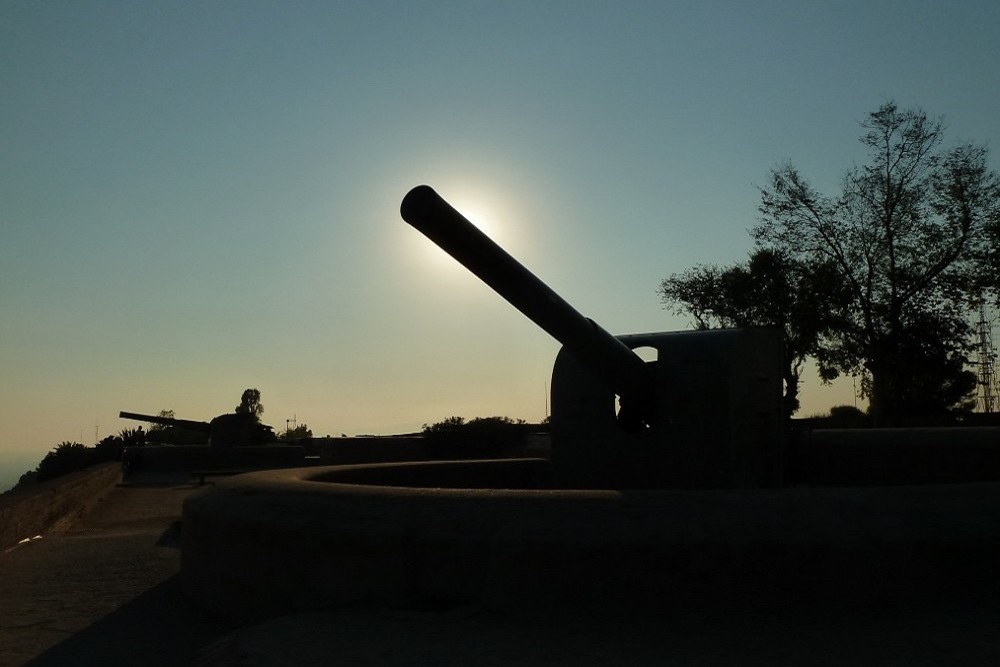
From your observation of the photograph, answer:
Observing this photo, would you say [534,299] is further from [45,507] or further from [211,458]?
[211,458]

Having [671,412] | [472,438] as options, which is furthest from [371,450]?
[671,412]

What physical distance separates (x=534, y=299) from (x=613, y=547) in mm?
1926

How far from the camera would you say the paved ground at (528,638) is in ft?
8.54

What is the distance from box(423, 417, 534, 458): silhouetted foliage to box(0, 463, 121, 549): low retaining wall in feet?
30.6

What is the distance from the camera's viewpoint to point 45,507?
7363 millimetres

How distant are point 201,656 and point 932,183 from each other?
2665 cm

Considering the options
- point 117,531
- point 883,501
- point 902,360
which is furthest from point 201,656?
point 902,360

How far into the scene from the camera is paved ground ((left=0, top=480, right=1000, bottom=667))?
8.54ft

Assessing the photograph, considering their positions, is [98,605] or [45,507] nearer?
[98,605]

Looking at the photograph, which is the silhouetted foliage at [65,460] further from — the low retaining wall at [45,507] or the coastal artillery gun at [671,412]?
the coastal artillery gun at [671,412]

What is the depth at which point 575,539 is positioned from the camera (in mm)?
3113

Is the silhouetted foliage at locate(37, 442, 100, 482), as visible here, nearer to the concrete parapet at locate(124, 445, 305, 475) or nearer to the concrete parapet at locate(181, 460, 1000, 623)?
the concrete parapet at locate(124, 445, 305, 475)

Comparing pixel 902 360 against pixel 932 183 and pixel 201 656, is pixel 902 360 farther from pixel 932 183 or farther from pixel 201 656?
pixel 201 656

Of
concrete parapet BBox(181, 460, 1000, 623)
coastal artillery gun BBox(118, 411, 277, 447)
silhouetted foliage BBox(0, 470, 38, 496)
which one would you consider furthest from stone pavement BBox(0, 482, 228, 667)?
coastal artillery gun BBox(118, 411, 277, 447)
